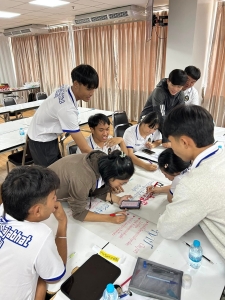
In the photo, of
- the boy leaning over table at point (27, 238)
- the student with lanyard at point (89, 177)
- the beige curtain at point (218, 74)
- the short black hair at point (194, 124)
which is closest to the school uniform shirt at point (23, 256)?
the boy leaning over table at point (27, 238)

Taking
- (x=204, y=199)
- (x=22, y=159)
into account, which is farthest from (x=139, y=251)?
(x=22, y=159)

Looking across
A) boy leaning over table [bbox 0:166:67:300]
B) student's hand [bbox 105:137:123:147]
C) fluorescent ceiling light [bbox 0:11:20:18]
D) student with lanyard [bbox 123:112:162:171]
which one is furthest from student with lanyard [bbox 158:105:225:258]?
fluorescent ceiling light [bbox 0:11:20:18]

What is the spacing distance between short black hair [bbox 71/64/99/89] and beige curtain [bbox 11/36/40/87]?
648cm

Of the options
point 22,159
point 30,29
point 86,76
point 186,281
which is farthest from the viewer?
point 30,29

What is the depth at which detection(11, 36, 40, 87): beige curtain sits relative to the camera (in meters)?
7.16

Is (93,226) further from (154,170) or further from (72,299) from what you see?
(154,170)

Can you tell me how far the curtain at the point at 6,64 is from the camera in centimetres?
789

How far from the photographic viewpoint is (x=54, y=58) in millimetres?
6613

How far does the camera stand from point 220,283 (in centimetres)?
84

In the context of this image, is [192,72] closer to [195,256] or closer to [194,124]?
[194,124]

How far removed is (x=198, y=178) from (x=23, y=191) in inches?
25.1

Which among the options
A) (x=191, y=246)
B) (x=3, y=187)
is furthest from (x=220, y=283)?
(x=3, y=187)

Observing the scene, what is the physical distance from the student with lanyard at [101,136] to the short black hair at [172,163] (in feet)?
2.27

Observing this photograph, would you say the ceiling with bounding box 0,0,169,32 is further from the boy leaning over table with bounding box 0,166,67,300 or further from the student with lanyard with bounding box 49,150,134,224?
the boy leaning over table with bounding box 0,166,67,300
